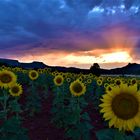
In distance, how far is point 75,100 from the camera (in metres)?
13.5

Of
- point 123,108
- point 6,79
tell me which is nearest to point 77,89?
point 6,79

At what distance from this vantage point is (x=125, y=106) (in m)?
5.27

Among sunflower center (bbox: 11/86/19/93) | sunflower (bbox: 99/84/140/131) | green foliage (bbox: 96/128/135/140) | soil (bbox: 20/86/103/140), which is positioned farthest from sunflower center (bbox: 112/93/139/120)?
sunflower center (bbox: 11/86/19/93)

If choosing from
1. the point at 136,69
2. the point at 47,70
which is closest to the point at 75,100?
the point at 47,70

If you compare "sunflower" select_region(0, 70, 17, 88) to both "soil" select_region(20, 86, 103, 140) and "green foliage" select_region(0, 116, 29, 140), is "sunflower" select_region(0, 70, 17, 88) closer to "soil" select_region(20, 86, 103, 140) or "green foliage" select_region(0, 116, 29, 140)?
"soil" select_region(20, 86, 103, 140)

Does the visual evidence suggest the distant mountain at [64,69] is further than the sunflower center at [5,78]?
Yes

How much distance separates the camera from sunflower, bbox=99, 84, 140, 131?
534 centimetres

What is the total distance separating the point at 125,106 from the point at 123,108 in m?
0.04

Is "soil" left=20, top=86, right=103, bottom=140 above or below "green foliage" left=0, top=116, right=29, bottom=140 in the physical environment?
below

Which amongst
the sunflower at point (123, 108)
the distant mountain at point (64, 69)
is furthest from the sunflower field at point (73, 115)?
the distant mountain at point (64, 69)

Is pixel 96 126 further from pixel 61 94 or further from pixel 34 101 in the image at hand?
pixel 34 101

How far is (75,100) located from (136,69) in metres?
87.6

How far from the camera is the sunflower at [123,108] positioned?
210 inches

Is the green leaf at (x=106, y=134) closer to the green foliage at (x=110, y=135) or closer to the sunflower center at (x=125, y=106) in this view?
the green foliage at (x=110, y=135)
